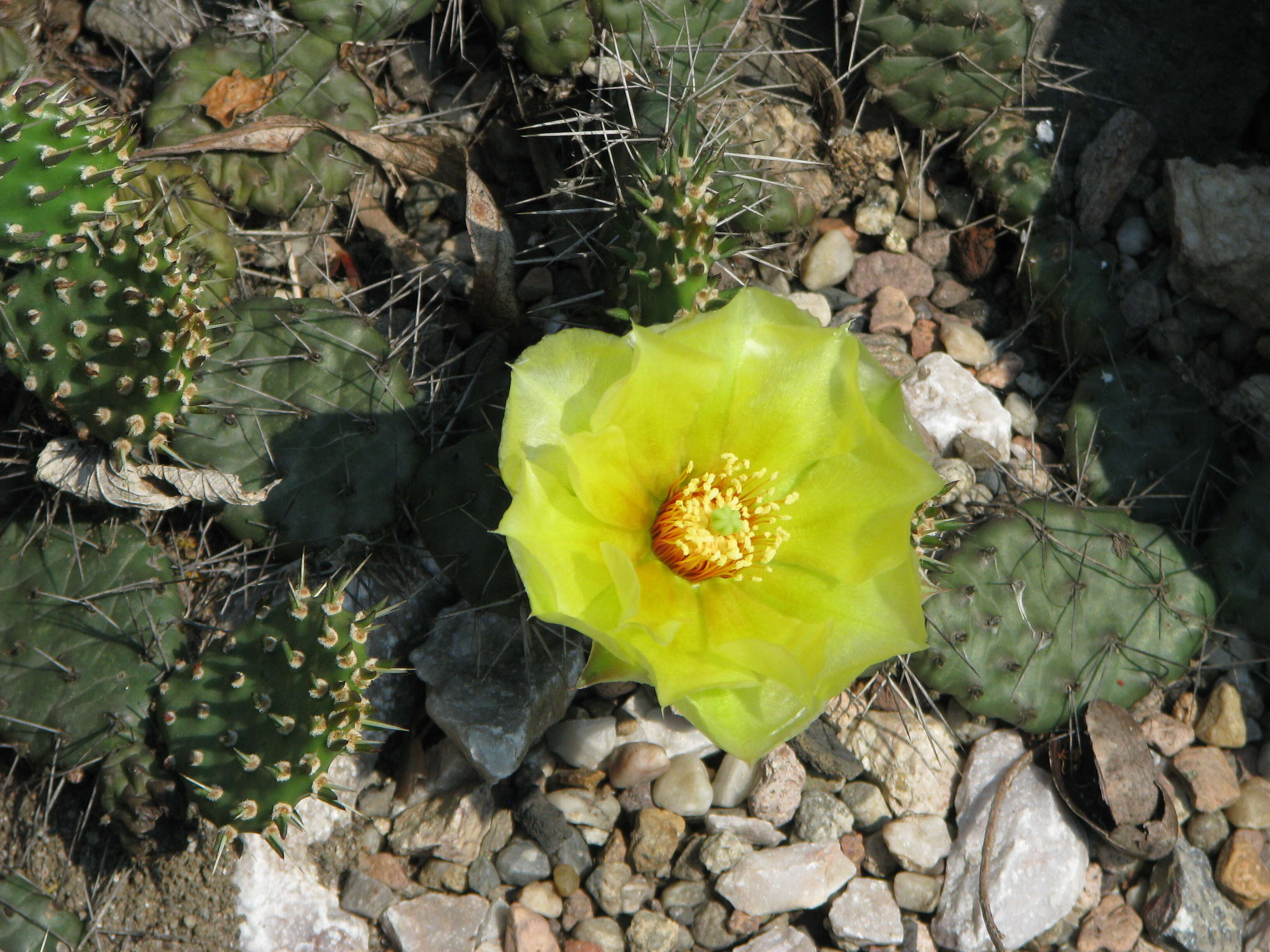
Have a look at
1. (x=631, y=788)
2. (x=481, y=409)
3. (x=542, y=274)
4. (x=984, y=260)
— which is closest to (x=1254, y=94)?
(x=984, y=260)

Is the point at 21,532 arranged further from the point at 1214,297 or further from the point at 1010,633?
the point at 1214,297

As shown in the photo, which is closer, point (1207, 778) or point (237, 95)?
point (237, 95)

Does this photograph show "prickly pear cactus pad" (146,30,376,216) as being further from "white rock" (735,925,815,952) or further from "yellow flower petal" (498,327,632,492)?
"white rock" (735,925,815,952)

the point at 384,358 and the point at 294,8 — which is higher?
the point at 294,8

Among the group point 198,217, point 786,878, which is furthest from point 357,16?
point 786,878

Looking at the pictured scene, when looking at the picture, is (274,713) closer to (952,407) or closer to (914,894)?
(914,894)

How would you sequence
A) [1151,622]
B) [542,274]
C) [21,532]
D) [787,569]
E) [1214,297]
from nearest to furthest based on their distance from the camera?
[787,569]
[21,532]
[1151,622]
[542,274]
[1214,297]

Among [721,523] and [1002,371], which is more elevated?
[721,523]

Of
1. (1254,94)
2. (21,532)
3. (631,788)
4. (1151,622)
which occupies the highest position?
(1254,94)
